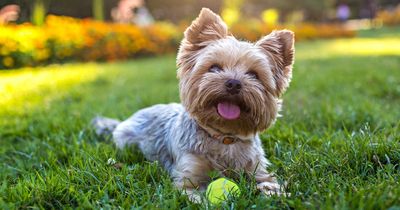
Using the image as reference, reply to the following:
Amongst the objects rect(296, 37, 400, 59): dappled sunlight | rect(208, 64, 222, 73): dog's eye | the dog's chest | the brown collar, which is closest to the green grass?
the dog's chest

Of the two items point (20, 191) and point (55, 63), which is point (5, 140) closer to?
point (20, 191)

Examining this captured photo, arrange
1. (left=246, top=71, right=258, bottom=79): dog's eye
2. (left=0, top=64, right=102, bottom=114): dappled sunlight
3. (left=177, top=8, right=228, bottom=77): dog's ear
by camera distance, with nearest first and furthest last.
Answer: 1. (left=246, top=71, right=258, bottom=79): dog's eye
2. (left=177, top=8, right=228, bottom=77): dog's ear
3. (left=0, top=64, right=102, bottom=114): dappled sunlight

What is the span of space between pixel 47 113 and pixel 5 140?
3.99 ft

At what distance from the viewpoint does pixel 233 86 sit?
11.6 feet

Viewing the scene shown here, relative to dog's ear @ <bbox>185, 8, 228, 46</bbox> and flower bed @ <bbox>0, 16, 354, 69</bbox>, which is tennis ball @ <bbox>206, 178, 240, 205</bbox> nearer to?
dog's ear @ <bbox>185, 8, 228, 46</bbox>

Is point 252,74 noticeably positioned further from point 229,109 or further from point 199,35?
point 199,35

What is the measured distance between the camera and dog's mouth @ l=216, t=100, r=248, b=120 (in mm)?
3645

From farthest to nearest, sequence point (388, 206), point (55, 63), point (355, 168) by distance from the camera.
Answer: point (55, 63) < point (355, 168) < point (388, 206)

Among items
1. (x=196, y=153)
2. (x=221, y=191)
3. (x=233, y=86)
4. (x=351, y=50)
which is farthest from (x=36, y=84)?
(x=351, y=50)

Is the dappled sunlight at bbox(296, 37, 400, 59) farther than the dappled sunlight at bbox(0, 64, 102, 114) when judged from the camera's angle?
Yes

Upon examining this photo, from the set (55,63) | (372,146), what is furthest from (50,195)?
(55,63)

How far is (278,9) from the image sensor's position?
39844 millimetres

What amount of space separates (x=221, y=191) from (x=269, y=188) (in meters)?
0.37

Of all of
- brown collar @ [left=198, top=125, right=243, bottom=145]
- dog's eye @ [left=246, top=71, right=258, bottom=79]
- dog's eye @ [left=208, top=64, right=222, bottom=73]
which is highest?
dog's eye @ [left=208, top=64, right=222, bottom=73]
